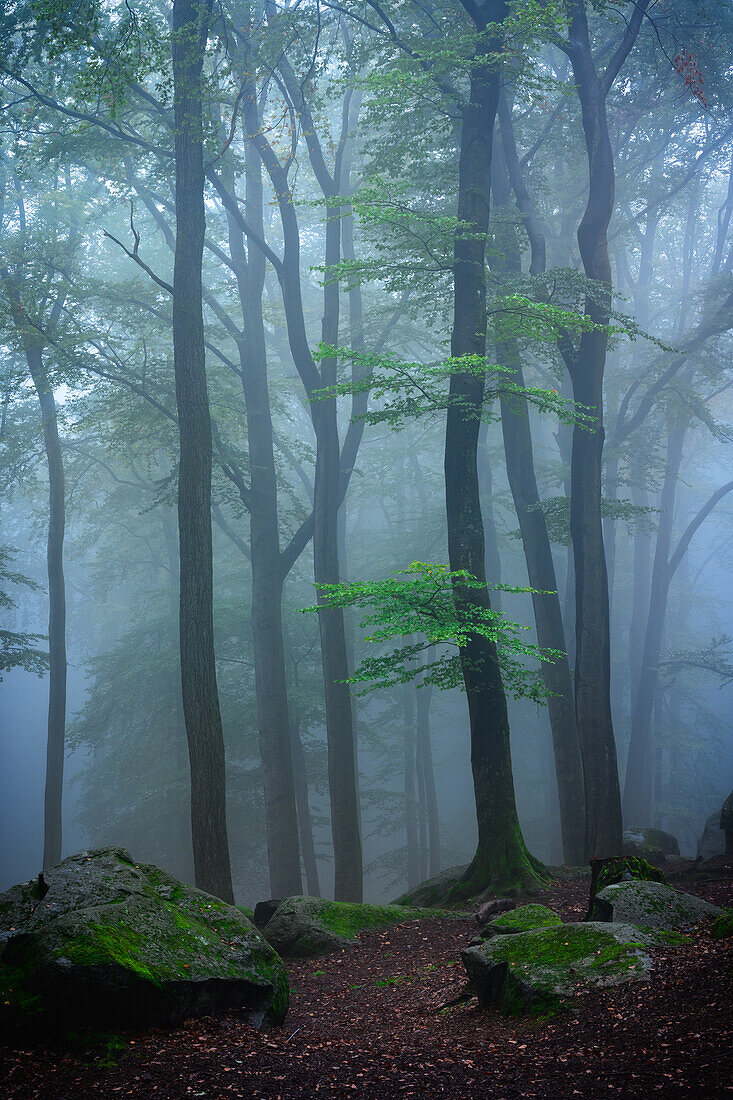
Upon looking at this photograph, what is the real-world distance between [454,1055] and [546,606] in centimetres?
945

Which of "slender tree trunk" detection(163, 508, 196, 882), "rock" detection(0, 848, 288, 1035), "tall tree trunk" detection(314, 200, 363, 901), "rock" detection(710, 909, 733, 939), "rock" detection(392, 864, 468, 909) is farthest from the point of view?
"slender tree trunk" detection(163, 508, 196, 882)

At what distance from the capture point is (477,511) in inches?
396

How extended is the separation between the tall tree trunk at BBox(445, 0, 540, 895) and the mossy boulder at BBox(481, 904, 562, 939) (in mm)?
2461

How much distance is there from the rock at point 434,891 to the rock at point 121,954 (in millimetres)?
4884

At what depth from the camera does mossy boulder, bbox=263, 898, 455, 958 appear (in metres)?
8.07

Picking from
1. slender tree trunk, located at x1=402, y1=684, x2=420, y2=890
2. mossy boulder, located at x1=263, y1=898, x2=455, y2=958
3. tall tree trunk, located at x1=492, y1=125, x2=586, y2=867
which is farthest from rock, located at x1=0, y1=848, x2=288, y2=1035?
slender tree trunk, located at x1=402, y1=684, x2=420, y2=890

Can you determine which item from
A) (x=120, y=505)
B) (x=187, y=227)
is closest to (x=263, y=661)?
(x=187, y=227)

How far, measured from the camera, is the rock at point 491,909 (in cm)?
775

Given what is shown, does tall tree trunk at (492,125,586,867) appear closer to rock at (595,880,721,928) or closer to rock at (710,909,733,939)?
rock at (595,880,721,928)

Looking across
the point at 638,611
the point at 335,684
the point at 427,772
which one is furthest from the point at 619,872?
the point at 638,611

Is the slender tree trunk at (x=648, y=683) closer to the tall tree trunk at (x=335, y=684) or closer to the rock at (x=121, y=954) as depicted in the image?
the tall tree trunk at (x=335, y=684)

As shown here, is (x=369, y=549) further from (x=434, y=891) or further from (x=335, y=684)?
(x=434, y=891)

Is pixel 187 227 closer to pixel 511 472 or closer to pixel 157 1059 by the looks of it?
pixel 511 472

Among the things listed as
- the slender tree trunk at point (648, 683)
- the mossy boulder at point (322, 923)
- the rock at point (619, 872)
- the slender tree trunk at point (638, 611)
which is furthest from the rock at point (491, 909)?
the slender tree trunk at point (638, 611)
